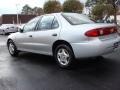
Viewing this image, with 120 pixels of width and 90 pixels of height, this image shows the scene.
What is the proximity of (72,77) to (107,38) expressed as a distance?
1445mm

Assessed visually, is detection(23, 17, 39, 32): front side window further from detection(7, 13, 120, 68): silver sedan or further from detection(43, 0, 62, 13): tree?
detection(43, 0, 62, 13): tree

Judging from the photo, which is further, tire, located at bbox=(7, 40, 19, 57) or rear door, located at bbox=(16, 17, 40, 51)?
tire, located at bbox=(7, 40, 19, 57)

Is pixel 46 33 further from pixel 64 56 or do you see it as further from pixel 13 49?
pixel 13 49

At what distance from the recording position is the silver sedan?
21.2ft

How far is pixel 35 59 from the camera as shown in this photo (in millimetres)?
8789

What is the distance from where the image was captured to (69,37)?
6695 mm

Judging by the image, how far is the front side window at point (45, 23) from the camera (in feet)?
24.7

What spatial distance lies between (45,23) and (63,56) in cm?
129

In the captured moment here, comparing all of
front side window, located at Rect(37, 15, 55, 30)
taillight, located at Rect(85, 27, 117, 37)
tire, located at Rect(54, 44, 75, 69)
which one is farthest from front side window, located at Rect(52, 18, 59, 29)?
taillight, located at Rect(85, 27, 117, 37)

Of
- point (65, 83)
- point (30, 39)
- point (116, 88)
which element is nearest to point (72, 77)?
point (65, 83)

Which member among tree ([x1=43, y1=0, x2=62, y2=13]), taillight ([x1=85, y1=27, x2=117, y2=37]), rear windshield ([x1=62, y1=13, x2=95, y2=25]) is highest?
tree ([x1=43, y1=0, x2=62, y2=13])

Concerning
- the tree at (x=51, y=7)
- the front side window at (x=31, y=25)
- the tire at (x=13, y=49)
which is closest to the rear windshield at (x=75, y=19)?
the front side window at (x=31, y=25)

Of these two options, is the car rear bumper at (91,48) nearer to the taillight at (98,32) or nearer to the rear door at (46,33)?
the taillight at (98,32)

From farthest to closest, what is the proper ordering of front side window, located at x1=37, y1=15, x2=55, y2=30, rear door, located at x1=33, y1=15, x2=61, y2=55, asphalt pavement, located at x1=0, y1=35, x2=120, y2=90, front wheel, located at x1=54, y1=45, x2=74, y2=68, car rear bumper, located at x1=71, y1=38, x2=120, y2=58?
front side window, located at x1=37, y1=15, x2=55, y2=30
rear door, located at x1=33, y1=15, x2=61, y2=55
front wheel, located at x1=54, y1=45, x2=74, y2=68
car rear bumper, located at x1=71, y1=38, x2=120, y2=58
asphalt pavement, located at x1=0, y1=35, x2=120, y2=90
